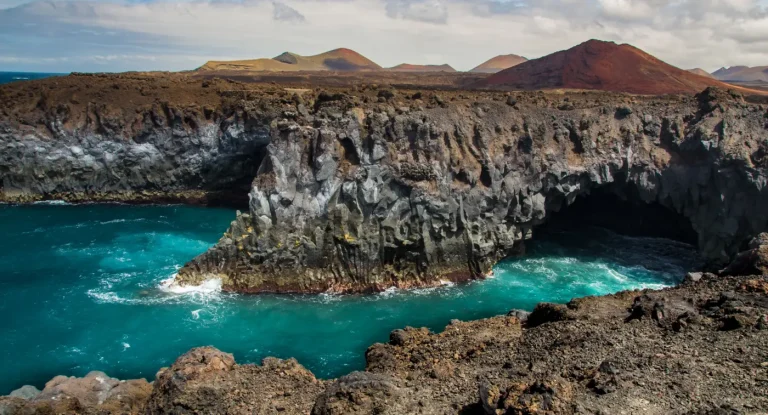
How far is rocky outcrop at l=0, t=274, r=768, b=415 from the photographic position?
16.2 meters

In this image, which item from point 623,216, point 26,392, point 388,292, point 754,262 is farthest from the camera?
point 623,216

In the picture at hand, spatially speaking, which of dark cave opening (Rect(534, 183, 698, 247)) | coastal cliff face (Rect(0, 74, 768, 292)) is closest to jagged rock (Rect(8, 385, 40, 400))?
coastal cliff face (Rect(0, 74, 768, 292))

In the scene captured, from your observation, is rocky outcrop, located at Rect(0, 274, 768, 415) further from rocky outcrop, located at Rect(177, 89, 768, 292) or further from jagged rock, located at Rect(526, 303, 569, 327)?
rocky outcrop, located at Rect(177, 89, 768, 292)

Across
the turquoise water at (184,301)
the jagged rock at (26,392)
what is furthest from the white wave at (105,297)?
the jagged rock at (26,392)

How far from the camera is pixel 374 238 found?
1596 inches

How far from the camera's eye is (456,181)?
42.9 meters

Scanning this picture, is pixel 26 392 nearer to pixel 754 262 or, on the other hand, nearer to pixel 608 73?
pixel 754 262

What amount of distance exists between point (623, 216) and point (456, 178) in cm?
1984

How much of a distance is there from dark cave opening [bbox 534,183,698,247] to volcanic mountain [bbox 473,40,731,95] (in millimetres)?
18406

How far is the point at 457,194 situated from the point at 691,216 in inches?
Answer: 796

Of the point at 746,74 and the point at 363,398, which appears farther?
the point at 746,74

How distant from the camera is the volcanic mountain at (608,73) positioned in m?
67.4

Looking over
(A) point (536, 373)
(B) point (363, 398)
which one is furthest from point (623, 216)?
(B) point (363, 398)

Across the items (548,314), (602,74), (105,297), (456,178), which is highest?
A: (602,74)
